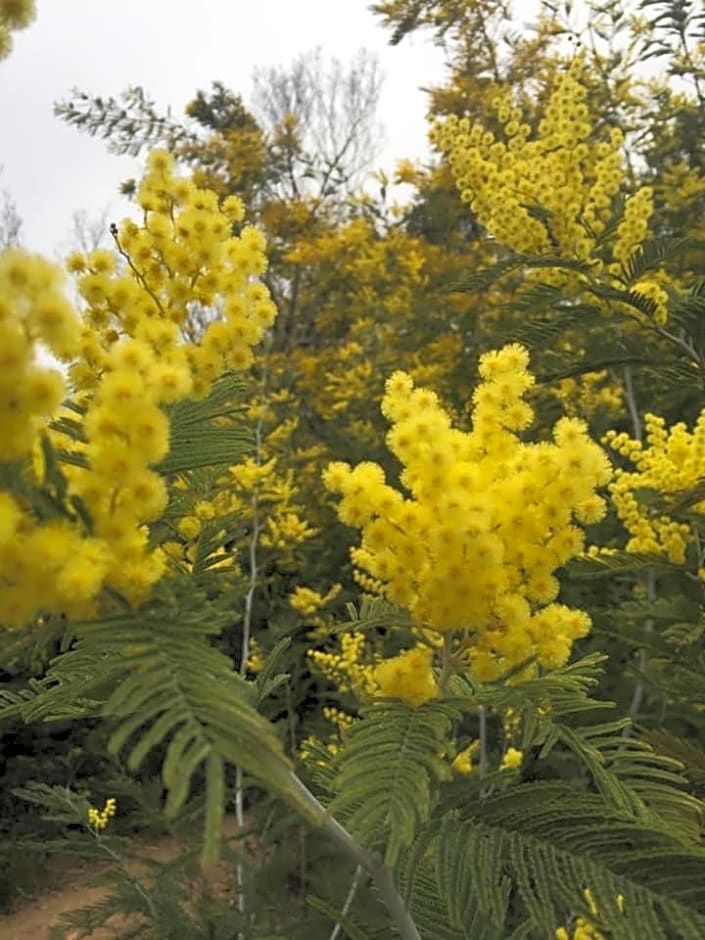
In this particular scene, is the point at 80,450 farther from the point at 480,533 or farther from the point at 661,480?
the point at 661,480

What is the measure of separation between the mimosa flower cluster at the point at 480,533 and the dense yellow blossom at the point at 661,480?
72.6 inches

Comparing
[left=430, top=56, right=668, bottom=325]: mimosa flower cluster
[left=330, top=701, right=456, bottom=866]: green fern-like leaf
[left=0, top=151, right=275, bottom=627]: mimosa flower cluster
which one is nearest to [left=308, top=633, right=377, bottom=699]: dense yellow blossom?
[left=430, top=56, right=668, bottom=325]: mimosa flower cluster

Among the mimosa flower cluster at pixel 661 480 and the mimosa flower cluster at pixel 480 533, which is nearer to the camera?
the mimosa flower cluster at pixel 480 533

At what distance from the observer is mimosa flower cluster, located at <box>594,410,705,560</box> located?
10.4 ft

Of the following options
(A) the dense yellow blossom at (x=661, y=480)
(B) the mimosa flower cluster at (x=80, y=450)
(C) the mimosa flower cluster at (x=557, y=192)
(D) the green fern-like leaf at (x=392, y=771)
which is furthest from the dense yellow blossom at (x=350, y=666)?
(B) the mimosa flower cluster at (x=80, y=450)

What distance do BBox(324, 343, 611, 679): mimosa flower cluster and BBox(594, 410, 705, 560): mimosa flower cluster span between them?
1863mm

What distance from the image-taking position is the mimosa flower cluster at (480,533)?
1.26 metres

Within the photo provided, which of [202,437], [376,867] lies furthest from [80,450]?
[376,867]

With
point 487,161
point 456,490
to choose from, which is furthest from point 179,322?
point 487,161

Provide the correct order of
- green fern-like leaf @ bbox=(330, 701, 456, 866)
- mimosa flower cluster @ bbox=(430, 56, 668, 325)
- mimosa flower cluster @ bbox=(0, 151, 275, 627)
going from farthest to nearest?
1. mimosa flower cluster @ bbox=(430, 56, 668, 325)
2. green fern-like leaf @ bbox=(330, 701, 456, 866)
3. mimosa flower cluster @ bbox=(0, 151, 275, 627)

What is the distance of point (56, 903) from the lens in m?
7.65

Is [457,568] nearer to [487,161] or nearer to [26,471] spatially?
[26,471]

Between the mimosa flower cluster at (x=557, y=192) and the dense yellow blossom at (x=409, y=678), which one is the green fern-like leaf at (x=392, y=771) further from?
the mimosa flower cluster at (x=557, y=192)

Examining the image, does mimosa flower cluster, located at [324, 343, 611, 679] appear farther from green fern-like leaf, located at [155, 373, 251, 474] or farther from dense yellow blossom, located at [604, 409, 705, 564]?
dense yellow blossom, located at [604, 409, 705, 564]
